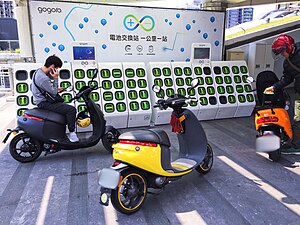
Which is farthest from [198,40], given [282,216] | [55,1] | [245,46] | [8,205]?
[8,205]

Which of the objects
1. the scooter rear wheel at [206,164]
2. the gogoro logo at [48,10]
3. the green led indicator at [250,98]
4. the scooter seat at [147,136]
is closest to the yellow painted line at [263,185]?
the scooter rear wheel at [206,164]

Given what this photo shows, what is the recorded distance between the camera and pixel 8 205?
245 centimetres

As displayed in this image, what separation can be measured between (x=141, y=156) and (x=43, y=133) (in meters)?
1.63

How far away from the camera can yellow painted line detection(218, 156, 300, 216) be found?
7.89ft

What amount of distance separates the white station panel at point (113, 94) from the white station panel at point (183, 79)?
108 cm

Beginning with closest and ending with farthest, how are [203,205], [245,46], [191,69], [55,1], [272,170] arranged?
1. [203,205]
2. [272,170]
3. [55,1]
4. [191,69]
5. [245,46]

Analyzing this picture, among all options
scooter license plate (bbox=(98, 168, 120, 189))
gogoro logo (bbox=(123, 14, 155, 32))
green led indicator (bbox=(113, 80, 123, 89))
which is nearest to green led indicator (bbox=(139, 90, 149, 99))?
green led indicator (bbox=(113, 80, 123, 89))

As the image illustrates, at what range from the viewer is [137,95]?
493cm

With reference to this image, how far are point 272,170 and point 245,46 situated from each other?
4.76 meters

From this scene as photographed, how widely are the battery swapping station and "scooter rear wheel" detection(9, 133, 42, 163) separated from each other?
1274 millimetres

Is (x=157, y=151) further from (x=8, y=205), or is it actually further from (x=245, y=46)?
(x=245, y=46)

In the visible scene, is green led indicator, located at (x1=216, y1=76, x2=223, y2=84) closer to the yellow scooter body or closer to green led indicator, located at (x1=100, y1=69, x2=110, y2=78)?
green led indicator, located at (x1=100, y1=69, x2=110, y2=78)

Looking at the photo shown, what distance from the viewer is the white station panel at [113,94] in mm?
4707

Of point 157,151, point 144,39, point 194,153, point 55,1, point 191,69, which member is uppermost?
point 55,1
